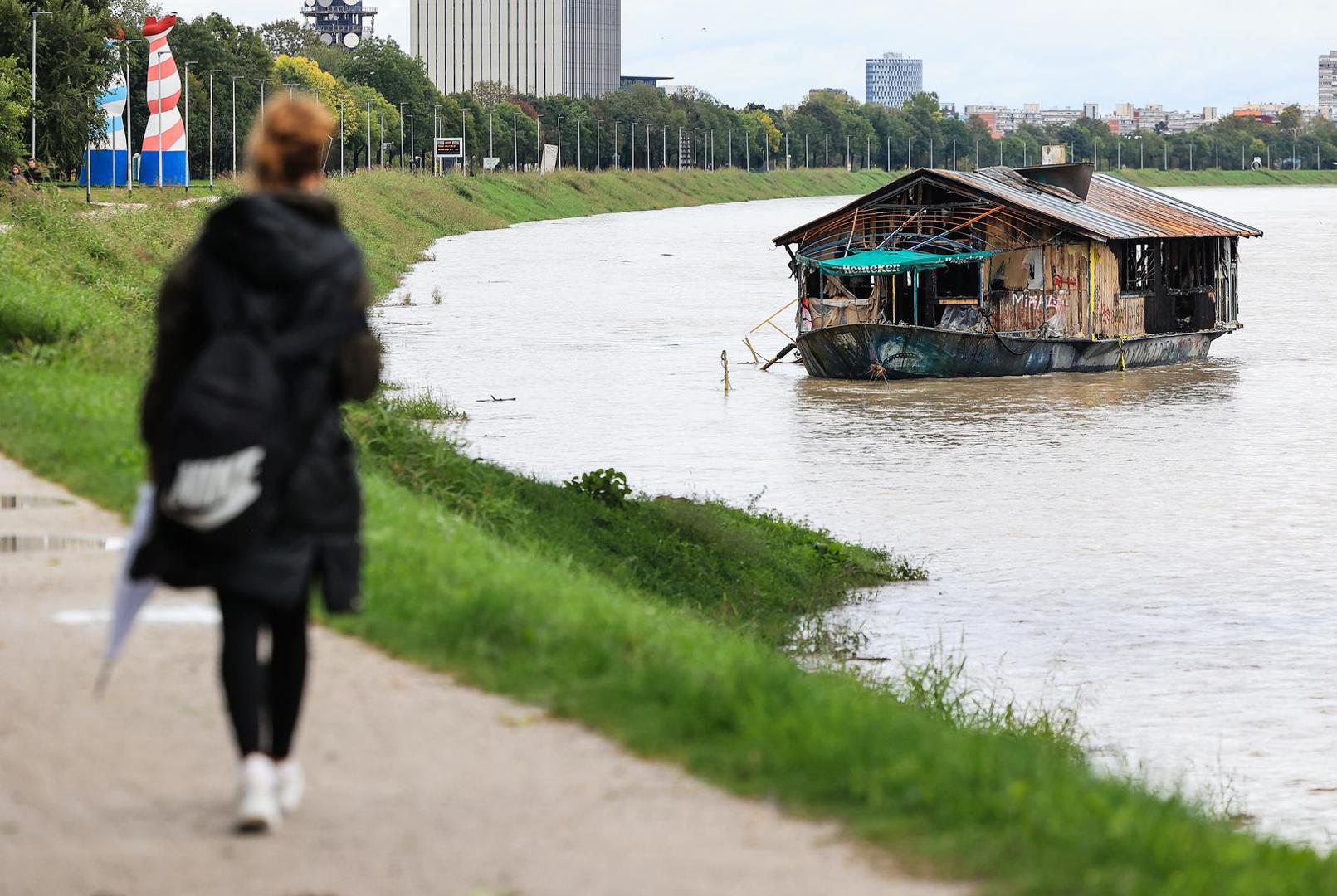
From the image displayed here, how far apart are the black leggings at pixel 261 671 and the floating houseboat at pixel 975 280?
3337 centimetres

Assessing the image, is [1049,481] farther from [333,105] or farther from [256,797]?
[333,105]

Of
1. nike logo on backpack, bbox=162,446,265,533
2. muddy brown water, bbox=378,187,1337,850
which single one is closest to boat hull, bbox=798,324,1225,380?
muddy brown water, bbox=378,187,1337,850

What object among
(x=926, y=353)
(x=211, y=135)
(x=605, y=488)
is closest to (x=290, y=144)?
(x=605, y=488)

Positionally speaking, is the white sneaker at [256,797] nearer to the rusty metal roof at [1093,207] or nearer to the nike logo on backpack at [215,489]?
the nike logo on backpack at [215,489]

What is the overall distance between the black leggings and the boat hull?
33.5 meters

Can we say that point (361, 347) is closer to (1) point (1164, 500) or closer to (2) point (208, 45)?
(1) point (1164, 500)

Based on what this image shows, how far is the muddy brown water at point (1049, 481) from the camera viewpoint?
46.4 ft

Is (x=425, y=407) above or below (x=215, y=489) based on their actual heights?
below

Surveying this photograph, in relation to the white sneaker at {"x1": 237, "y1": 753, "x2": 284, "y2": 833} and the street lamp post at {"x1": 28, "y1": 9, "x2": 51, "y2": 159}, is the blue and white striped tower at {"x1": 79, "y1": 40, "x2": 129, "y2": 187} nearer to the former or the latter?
the street lamp post at {"x1": 28, "y1": 9, "x2": 51, "y2": 159}

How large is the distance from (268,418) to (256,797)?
103 centimetres

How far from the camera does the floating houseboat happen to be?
39.1m

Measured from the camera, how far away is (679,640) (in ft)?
26.6

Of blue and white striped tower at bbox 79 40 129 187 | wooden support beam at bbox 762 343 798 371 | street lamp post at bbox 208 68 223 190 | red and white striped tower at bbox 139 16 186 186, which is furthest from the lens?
street lamp post at bbox 208 68 223 190

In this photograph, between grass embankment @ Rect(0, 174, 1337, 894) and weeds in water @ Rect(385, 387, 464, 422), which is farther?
weeds in water @ Rect(385, 387, 464, 422)
